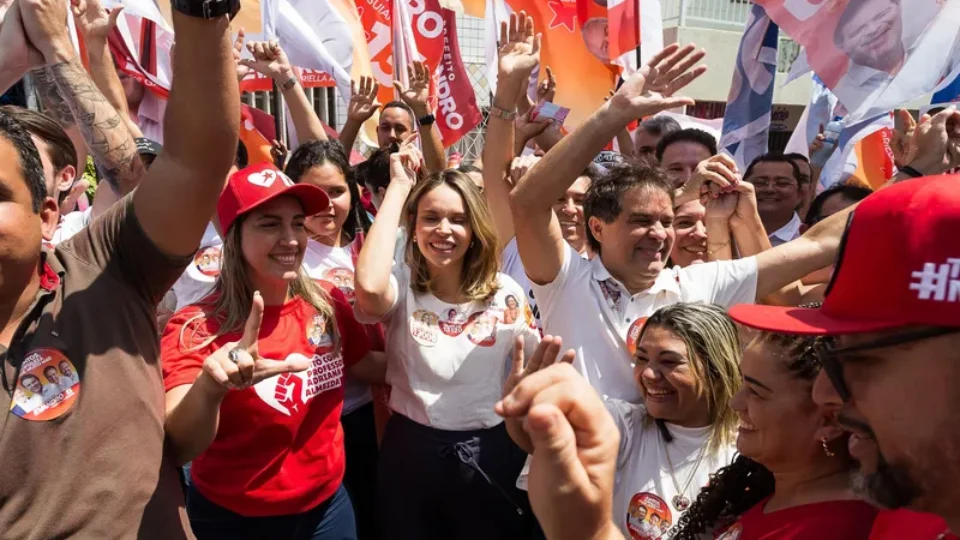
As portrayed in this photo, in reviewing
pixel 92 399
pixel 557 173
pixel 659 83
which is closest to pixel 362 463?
pixel 557 173

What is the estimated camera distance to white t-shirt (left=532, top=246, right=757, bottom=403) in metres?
2.65

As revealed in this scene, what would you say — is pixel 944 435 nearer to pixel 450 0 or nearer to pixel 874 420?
pixel 874 420

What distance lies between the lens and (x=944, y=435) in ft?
3.43

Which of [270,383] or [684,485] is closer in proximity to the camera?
[684,485]

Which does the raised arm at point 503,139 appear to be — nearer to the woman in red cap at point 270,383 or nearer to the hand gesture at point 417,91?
the woman in red cap at point 270,383

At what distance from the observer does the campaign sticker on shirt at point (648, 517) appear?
2.12m

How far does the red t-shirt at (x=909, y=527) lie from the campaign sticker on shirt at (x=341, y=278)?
2.28 metres

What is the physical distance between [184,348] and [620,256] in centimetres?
154

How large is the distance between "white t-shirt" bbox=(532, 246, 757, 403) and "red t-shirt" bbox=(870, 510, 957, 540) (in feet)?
4.13

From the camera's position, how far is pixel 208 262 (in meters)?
3.26

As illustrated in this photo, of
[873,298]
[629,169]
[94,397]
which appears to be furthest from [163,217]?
[629,169]

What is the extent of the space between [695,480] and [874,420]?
110 cm

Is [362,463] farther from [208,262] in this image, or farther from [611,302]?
[611,302]

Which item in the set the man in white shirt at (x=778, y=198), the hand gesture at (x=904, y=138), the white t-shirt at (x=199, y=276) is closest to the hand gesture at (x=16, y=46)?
the white t-shirt at (x=199, y=276)
